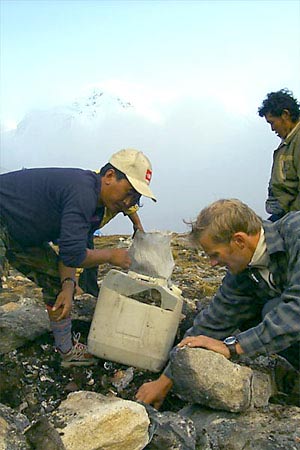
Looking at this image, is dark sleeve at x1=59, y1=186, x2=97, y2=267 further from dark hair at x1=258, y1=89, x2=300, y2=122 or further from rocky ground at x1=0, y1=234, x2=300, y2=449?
dark hair at x1=258, y1=89, x2=300, y2=122

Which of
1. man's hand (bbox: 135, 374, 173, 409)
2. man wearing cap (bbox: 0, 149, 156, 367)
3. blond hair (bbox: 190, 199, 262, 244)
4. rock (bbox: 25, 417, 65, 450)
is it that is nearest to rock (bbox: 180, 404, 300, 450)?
man's hand (bbox: 135, 374, 173, 409)

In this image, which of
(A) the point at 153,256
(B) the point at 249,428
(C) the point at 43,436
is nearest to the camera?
(C) the point at 43,436

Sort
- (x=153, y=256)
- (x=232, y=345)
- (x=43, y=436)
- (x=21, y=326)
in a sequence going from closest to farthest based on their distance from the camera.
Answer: (x=43, y=436) < (x=232, y=345) < (x=153, y=256) < (x=21, y=326)

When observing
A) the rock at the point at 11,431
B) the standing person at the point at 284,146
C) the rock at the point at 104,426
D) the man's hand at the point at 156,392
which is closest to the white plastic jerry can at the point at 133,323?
the man's hand at the point at 156,392

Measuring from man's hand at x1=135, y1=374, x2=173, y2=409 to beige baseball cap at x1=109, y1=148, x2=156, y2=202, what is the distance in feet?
3.49

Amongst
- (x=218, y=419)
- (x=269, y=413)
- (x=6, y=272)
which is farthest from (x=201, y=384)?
(x=6, y=272)

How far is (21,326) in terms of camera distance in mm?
3740

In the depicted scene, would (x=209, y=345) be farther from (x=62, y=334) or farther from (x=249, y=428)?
(x=62, y=334)

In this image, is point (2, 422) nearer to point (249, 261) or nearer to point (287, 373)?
point (249, 261)

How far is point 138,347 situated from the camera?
3.26m

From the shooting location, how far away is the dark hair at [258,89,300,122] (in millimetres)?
4449

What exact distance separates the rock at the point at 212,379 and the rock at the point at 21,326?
1.24 meters

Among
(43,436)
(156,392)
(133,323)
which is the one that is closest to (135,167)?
(133,323)

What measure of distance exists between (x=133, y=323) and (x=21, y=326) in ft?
2.99
